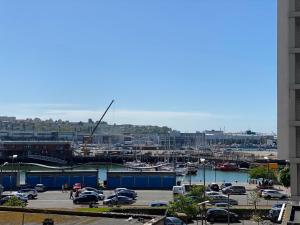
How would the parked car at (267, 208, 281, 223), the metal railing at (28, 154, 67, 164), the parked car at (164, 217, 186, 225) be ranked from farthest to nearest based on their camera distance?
the metal railing at (28, 154, 67, 164) → the parked car at (267, 208, 281, 223) → the parked car at (164, 217, 186, 225)

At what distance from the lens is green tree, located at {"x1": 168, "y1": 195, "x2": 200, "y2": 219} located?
28141 millimetres

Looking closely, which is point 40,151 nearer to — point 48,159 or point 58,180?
point 48,159

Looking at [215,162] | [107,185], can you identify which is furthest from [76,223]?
[215,162]

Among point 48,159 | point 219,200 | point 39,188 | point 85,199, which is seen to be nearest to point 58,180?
point 39,188

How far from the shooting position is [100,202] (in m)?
37.8

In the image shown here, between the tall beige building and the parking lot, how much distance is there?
994 inches

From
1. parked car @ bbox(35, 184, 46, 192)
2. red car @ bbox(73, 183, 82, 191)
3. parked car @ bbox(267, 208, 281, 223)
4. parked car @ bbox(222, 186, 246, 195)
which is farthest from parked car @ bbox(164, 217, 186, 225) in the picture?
parked car @ bbox(35, 184, 46, 192)

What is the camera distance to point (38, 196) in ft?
138

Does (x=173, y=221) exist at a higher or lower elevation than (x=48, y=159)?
lower

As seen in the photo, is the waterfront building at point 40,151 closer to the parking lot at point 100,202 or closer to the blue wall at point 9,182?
the blue wall at point 9,182

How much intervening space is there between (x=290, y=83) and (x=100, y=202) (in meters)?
28.2

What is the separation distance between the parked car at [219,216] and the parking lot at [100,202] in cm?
697

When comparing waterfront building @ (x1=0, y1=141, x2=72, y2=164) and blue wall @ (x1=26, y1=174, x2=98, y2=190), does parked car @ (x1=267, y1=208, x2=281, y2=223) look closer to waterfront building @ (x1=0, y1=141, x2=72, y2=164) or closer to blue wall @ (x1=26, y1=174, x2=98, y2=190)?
blue wall @ (x1=26, y1=174, x2=98, y2=190)

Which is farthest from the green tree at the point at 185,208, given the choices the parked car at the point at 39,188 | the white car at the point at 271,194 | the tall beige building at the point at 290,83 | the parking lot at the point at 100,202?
the parked car at the point at 39,188
